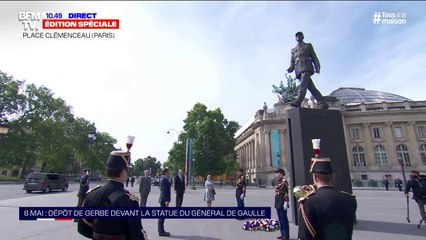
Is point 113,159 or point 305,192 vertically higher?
point 113,159

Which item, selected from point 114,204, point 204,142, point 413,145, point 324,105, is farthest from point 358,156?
point 114,204

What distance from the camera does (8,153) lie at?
4678 cm

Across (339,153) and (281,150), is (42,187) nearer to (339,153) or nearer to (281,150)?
(339,153)

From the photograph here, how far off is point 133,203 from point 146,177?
10527mm

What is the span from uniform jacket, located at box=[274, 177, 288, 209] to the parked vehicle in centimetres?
2517

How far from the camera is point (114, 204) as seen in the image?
112 inches

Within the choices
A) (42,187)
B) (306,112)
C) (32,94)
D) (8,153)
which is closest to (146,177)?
(306,112)

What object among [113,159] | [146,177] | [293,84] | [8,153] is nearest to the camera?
[113,159]

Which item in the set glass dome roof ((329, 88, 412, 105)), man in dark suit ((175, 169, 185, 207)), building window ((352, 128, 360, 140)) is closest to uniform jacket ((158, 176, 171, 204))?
man in dark suit ((175, 169, 185, 207))

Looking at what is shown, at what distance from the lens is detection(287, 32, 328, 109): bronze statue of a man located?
1053 cm

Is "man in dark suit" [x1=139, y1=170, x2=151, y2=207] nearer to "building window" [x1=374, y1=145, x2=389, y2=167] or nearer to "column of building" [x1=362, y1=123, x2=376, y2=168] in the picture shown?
"column of building" [x1=362, y1=123, x2=376, y2=168]

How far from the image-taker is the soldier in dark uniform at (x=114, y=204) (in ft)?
9.18

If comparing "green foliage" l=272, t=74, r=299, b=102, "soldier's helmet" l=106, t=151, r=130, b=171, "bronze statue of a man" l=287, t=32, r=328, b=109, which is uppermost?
"green foliage" l=272, t=74, r=299, b=102

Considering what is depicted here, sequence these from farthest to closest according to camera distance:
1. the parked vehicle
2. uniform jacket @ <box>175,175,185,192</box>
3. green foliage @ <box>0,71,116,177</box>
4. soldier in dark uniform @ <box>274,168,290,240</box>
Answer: green foliage @ <box>0,71,116,177</box>, the parked vehicle, uniform jacket @ <box>175,175,185,192</box>, soldier in dark uniform @ <box>274,168,290,240</box>
